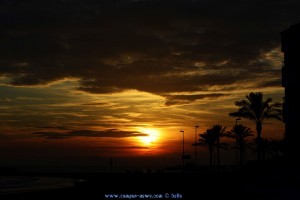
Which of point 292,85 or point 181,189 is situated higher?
point 292,85

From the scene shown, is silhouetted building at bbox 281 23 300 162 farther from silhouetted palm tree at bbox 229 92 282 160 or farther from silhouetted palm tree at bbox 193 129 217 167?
silhouetted palm tree at bbox 193 129 217 167

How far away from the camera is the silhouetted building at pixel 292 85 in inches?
1722

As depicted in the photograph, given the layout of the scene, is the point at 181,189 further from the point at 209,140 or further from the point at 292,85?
the point at 209,140

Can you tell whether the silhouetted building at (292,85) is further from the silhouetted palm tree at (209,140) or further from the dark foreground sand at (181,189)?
the silhouetted palm tree at (209,140)

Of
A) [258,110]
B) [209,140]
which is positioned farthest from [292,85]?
[209,140]

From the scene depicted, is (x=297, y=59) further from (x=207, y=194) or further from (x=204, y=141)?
(x=204, y=141)

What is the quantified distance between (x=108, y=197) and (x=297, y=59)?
2346 centimetres

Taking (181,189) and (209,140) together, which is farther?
(209,140)

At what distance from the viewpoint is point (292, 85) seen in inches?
1734

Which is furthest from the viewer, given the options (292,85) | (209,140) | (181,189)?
(209,140)

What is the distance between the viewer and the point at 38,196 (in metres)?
40.2

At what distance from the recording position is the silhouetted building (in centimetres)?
4375

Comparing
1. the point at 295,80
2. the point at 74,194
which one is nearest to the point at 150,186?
the point at 74,194

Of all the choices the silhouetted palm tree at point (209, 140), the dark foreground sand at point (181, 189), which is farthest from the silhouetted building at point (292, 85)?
the silhouetted palm tree at point (209, 140)
